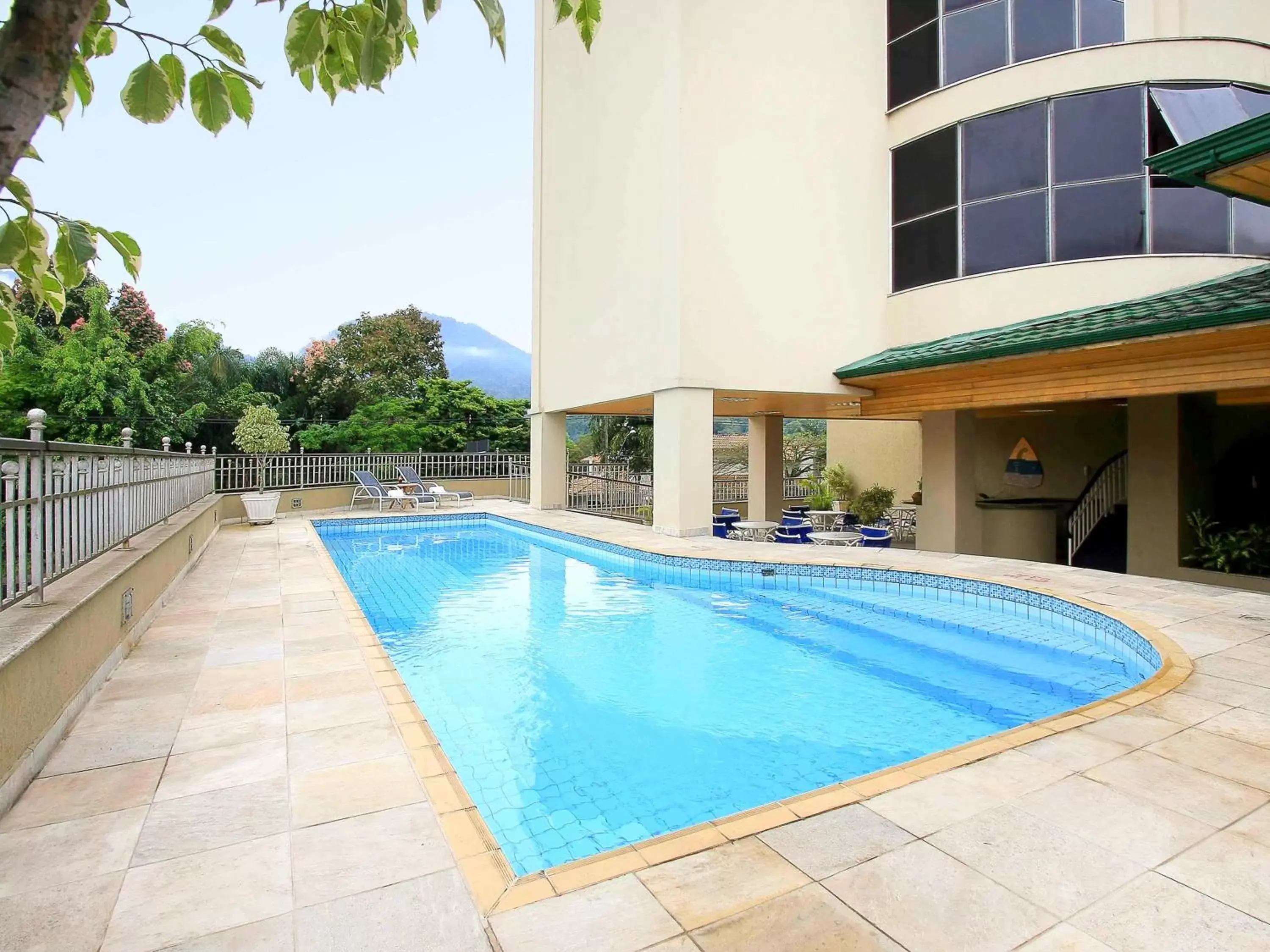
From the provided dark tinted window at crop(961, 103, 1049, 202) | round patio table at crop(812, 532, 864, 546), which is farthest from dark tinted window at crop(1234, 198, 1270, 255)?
round patio table at crop(812, 532, 864, 546)

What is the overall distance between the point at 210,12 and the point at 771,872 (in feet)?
9.50

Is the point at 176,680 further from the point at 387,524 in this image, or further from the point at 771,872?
the point at 387,524

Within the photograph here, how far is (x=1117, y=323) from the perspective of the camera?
8.68 meters

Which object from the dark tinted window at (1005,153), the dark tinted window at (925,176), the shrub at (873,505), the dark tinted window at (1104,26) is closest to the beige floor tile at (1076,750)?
the dark tinted window at (1005,153)

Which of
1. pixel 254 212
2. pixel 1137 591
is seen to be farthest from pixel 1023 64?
pixel 254 212

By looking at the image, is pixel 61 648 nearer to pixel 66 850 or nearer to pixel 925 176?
pixel 66 850

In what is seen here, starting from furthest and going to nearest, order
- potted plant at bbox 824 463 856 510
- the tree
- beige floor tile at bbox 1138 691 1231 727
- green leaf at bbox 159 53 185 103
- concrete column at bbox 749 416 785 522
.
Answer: potted plant at bbox 824 463 856 510 < concrete column at bbox 749 416 785 522 < beige floor tile at bbox 1138 691 1231 727 < green leaf at bbox 159 53 185 103 < the tree

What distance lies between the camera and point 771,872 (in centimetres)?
257

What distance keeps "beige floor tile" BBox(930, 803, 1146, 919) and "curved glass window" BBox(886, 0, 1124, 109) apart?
12380 millimetres

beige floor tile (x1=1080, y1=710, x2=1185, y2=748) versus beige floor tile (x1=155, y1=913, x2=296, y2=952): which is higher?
beige floor tile (x1=1080, y1=710, x2=1185, y2=748)

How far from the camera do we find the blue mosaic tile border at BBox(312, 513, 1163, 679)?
254 inches

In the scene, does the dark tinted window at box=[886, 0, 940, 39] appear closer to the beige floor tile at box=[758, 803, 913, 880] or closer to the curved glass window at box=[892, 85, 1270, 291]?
the curved glass window at box=[892, 85, 1270, 291]

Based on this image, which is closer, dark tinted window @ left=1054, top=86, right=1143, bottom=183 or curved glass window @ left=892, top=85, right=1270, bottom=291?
curved glass window @ left=892, top=85, right=1270, bottom=291

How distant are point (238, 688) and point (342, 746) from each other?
139cm
